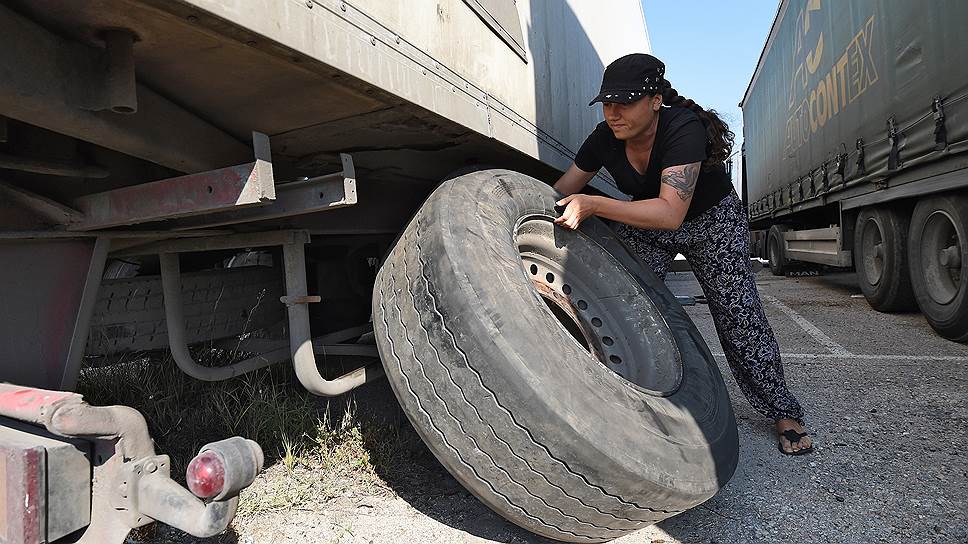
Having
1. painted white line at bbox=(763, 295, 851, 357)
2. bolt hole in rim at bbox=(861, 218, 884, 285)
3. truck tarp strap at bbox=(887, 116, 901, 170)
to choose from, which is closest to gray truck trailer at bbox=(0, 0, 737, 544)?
painted white line at bbox=(763, 295, 851, 357)

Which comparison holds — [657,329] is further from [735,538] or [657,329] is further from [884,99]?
[884,99]

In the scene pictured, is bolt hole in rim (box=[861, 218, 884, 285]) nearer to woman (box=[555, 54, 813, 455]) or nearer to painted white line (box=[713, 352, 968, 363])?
painted white line (box=[713, 352, 968, 363])

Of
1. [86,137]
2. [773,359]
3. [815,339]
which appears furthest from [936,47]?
[86,137]

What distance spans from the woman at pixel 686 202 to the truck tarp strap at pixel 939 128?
2.35 m

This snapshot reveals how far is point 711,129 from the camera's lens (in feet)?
8.34

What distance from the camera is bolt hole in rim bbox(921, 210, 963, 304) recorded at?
4516 millimetres

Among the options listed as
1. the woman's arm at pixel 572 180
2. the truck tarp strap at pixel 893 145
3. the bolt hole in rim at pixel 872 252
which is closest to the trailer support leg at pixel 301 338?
the woman's arm at pixel 572 180

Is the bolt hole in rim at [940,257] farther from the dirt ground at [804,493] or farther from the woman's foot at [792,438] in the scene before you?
the woman's foot at [792,438]

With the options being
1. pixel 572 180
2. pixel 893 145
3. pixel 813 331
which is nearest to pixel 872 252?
pixel 893 145

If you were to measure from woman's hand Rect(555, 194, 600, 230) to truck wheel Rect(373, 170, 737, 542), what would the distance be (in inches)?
12.2

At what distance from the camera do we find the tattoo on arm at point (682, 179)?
2.33 meters

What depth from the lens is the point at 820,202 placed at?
23.9 ft

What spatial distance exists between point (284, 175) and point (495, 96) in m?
0.82

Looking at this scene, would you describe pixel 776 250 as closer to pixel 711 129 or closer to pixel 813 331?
pixel 813 331
